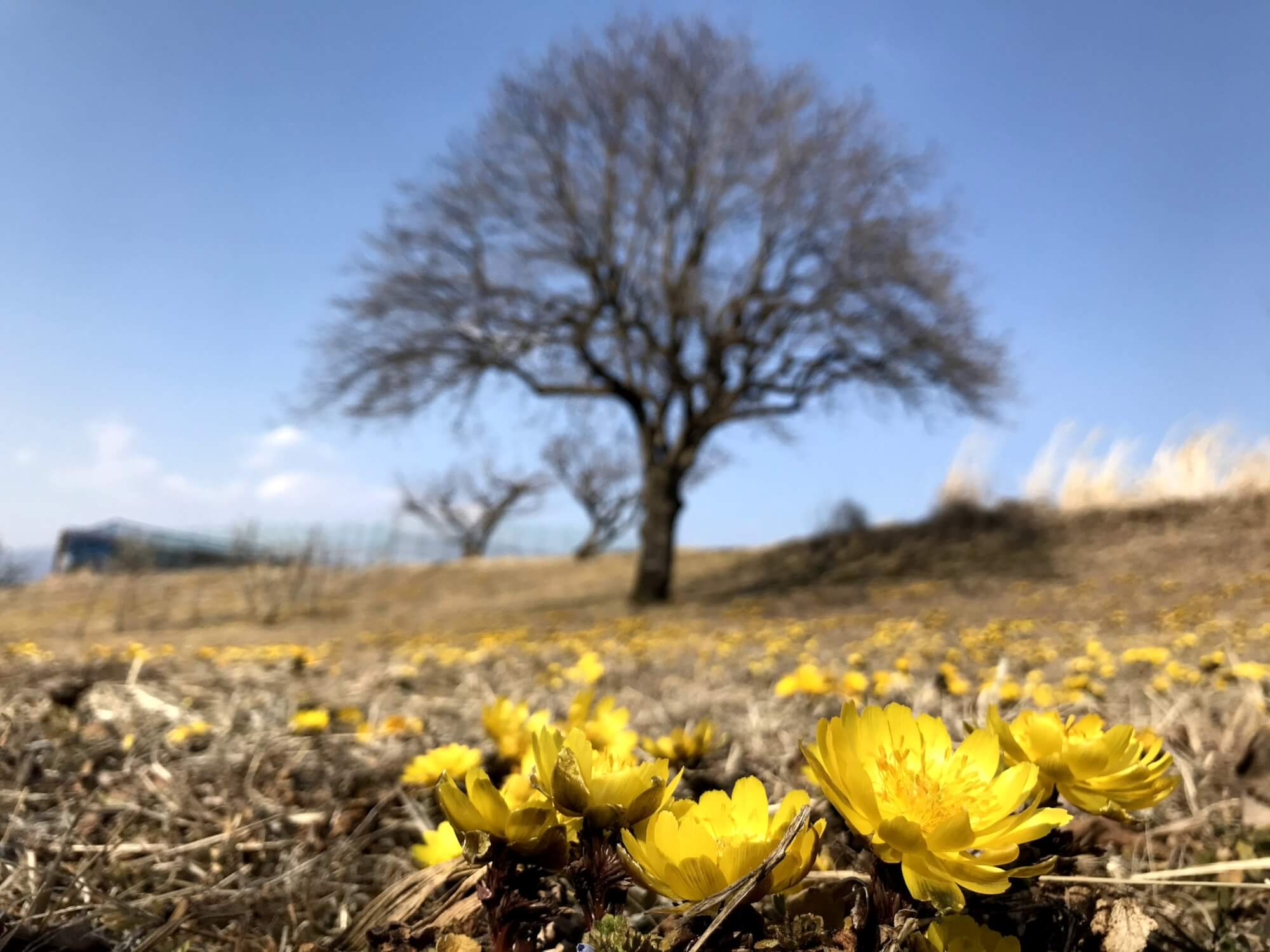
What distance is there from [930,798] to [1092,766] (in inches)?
7.4

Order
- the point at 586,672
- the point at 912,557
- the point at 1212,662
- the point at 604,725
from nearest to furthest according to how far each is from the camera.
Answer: the point at 604,725 → the point at 1212,662 → the point at 586,672 → the point at 912,557

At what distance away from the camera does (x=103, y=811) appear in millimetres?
Answer: 1424

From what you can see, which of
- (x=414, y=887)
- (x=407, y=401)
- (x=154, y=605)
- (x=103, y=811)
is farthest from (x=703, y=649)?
(x=154, y=605)

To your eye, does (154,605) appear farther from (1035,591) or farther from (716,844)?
(716,844)

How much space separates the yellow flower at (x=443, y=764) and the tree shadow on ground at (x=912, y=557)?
9.99 metres

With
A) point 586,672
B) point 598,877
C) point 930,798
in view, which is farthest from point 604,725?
point 586,672

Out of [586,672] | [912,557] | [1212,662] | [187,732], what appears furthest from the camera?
[912,557]

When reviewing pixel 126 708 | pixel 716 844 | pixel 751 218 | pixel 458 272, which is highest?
pixel 751 218

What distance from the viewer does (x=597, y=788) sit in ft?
1.96

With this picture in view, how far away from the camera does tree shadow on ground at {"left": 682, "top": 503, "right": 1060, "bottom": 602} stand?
11.2m

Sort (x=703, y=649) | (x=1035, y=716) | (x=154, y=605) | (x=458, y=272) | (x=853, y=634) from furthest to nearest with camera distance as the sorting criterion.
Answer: (x=154, y=605) → (x=458, y=272) → (x=853, y=634) → (x=703, y=649) → (x=1035, y=716)

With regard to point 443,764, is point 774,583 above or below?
below

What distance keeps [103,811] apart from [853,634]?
17.6 ft

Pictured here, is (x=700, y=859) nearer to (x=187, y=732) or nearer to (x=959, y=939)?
(x=959, y=939)
